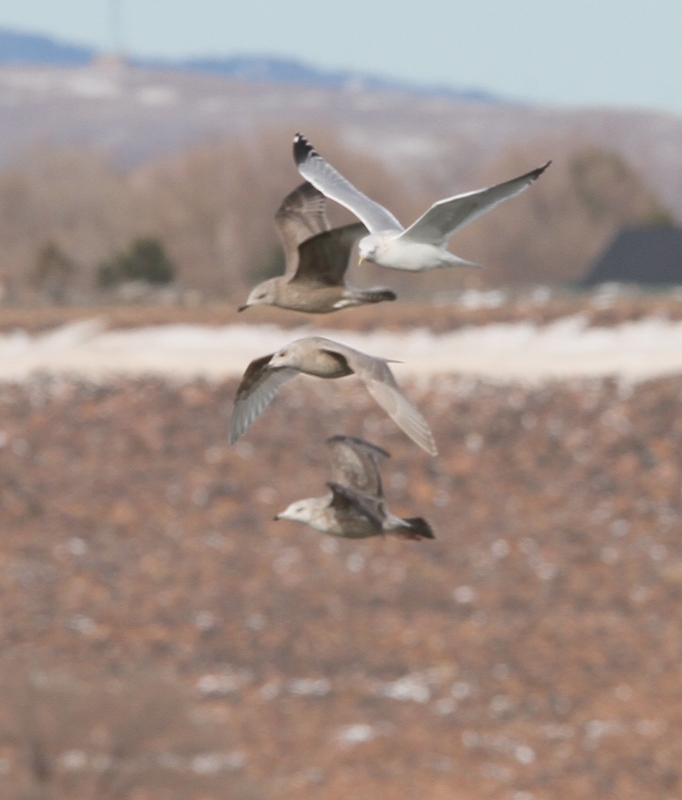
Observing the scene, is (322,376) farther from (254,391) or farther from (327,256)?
(254,391)

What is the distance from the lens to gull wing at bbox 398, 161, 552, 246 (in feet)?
11.9

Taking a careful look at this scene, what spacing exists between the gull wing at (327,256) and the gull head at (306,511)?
0.54 m

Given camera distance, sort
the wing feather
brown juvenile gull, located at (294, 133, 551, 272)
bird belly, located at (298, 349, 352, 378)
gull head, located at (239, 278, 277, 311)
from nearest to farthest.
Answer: the wing feather < bird belly, located at (298, 349, 352, 378) < brown juvenile gull, located at (294, 133, 551, 272) < gull head, located at (239, 278, 277, 311)

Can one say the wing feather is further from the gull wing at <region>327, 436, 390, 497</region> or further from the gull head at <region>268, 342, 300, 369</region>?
the gull wing at <region>327, 436, 390, 497</region>

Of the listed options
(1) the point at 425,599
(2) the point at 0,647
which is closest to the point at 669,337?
(1) the point at 425,599

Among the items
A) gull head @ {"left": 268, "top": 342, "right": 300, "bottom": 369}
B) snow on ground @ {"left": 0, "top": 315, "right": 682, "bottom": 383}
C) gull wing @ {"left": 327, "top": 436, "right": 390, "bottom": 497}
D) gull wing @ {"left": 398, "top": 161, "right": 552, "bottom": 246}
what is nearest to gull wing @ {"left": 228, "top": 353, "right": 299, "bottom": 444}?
gull head @ {"left": 268, "top": 342, "right": 300, "bottom": 369}

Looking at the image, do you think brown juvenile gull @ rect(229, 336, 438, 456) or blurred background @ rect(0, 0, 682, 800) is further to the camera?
blurred background @ rect(0, 0, 682, 800)

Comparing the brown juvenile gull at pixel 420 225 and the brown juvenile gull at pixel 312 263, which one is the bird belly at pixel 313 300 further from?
the brown juvenile gull at pixel 420 225

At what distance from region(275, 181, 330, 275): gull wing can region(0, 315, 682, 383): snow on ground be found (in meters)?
32.8

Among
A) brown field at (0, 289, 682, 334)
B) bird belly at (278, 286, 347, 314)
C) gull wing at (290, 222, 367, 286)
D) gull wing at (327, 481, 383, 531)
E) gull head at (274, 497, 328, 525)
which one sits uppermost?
gull wing at (290, 222, 367, 286)

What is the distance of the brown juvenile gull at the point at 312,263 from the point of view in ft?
12.2

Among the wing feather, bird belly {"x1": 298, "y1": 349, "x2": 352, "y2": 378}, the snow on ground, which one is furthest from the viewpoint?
the snow on ground

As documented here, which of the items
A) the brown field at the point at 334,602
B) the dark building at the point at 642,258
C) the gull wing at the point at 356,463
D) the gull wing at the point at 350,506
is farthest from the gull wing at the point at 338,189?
the dark building at the point at 642,258

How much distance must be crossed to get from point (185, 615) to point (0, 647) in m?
3.69
